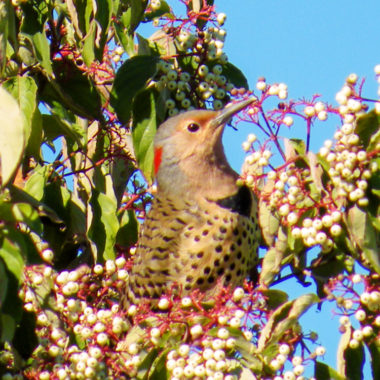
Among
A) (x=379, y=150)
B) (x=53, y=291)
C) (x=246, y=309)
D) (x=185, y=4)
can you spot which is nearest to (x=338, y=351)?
(x=246, y=309)

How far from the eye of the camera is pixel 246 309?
13.2 feet

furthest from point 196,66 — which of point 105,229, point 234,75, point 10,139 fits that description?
point 10,139

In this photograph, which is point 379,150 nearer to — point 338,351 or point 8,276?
point 338,351

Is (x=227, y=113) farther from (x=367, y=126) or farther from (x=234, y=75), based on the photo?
(x=367, y=126)

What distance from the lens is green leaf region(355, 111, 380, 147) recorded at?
12.9 ft

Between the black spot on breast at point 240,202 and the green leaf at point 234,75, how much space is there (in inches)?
22.6

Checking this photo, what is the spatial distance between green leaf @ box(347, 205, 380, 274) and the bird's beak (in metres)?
0.91

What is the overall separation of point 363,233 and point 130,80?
137 centimetres

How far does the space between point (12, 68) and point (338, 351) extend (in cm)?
195

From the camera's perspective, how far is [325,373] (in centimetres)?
399

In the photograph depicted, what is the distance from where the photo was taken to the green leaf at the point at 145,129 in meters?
4.91

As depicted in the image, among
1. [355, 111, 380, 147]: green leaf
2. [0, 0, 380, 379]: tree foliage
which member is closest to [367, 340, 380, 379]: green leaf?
[0, 0, 380, 379]: tree foliage

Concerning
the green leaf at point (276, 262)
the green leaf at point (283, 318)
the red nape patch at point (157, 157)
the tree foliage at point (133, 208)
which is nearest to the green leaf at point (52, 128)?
the tree foliage at point (133, 208)

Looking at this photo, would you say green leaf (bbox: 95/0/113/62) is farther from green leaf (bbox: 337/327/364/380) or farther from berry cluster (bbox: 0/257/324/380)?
green leaf (bbox: 337/327/364/380)
